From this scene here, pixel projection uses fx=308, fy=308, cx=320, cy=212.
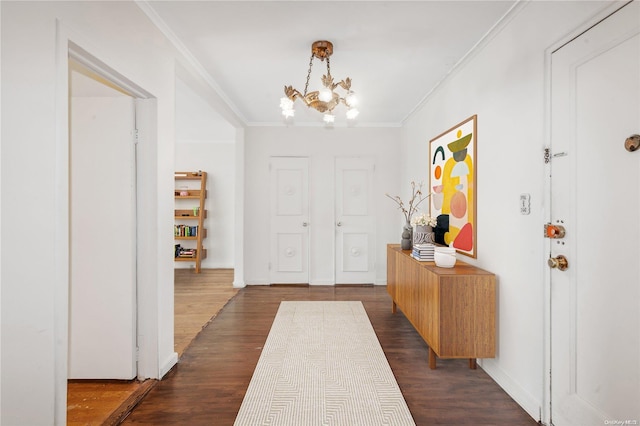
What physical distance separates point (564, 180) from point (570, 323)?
0.76 metres

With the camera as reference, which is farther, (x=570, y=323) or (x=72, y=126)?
(x=72, y=126)

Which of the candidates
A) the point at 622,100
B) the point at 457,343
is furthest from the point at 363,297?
the point at 622,100

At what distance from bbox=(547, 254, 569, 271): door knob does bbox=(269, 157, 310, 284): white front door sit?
11.8ft

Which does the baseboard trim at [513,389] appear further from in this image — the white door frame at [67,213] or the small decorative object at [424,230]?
the white door frame at [67,213]

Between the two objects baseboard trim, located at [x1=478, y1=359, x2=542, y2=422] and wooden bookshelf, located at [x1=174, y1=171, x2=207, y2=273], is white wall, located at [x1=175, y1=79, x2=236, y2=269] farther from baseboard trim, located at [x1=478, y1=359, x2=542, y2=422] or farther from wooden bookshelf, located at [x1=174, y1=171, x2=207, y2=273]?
baseboard trim, located at [x1=478, y1=359, x2=542, y2=422]

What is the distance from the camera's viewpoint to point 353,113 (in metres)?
2.58

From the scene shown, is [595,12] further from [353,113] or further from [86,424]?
[86,424]

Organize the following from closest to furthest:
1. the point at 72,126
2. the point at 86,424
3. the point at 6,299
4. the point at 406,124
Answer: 1. the point at 6,299
2. the point at 86,424
3. the point at 72,126
4. the point at 406,124

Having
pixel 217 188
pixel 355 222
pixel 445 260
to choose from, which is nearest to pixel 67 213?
pixel 445 260

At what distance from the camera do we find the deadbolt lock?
166 centimetres

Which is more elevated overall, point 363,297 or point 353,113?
point 353,113

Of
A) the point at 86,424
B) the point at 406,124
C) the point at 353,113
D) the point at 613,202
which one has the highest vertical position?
the point at 406,124

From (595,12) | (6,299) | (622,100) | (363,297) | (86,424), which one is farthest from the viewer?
(363,297)

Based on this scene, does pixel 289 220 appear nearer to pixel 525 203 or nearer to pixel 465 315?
pixel 465 315
